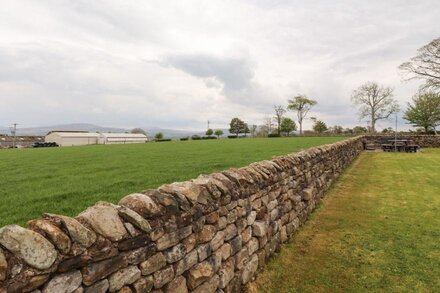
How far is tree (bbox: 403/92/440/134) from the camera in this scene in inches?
2035

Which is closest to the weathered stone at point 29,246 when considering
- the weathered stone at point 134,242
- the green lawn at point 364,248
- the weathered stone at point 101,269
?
the weathered stone at point 101,269

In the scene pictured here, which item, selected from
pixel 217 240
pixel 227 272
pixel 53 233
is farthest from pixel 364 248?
pixel 53 233

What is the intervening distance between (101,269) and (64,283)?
0.28m

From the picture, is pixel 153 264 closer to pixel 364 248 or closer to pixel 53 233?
pixel 53 233

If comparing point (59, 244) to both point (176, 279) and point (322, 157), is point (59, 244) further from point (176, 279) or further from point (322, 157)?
point (322, 157)

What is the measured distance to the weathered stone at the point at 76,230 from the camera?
6.99 feet

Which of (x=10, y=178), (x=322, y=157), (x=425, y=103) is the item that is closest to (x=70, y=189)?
(x=10, y=178)

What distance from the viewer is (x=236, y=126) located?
8862 centimetres

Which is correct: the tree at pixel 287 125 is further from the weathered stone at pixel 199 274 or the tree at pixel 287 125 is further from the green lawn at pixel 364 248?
the weathered stone at pixel 199 274

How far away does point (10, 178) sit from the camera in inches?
332

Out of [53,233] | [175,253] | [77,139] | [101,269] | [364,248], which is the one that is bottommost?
[364,248]

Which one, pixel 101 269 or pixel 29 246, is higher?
pixel 29 246

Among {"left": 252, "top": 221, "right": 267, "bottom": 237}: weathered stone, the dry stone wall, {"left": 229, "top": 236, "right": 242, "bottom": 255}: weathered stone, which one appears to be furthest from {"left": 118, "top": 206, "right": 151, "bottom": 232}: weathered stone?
{"left": 252, "top": 221, "right": 267, "bottom": 237}: weathered stone

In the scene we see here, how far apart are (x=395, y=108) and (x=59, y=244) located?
2898 inches
